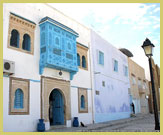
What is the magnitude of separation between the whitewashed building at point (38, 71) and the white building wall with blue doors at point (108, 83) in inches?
81.9

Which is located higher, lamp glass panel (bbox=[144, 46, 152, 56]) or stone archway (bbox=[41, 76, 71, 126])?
lamp glass panel (bbox=[144, 46, 152, 56])

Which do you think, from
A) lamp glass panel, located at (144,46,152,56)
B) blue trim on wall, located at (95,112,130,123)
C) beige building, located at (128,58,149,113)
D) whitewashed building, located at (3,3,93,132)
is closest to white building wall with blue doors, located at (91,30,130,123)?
blue trim on wall, located at (95,112,130,123)

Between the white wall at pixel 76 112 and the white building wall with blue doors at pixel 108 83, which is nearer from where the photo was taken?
the white wall at pixel 76 112

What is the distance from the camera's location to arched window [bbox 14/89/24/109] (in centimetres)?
920

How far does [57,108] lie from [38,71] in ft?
9.46

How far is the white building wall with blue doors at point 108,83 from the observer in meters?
15.6

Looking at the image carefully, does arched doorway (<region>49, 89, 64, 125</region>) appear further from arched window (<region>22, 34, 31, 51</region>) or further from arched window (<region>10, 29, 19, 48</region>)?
arched window (<region>10, 29, 19, 48</region>)

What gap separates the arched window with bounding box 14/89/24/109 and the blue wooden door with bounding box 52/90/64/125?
9.90 feet

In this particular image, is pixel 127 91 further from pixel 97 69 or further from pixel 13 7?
pixel 13 7

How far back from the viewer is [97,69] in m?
16.0

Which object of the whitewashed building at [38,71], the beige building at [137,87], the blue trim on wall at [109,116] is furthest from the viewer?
the beige building at [137,87]

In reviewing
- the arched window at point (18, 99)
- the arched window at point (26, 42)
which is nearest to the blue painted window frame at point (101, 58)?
the arched window at point (26, 42)

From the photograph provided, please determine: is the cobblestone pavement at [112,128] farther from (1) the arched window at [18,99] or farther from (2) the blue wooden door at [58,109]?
(1) the arched window at [18,99]

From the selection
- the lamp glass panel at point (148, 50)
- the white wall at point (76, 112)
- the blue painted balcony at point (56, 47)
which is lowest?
the white wall at point (76, 112)
